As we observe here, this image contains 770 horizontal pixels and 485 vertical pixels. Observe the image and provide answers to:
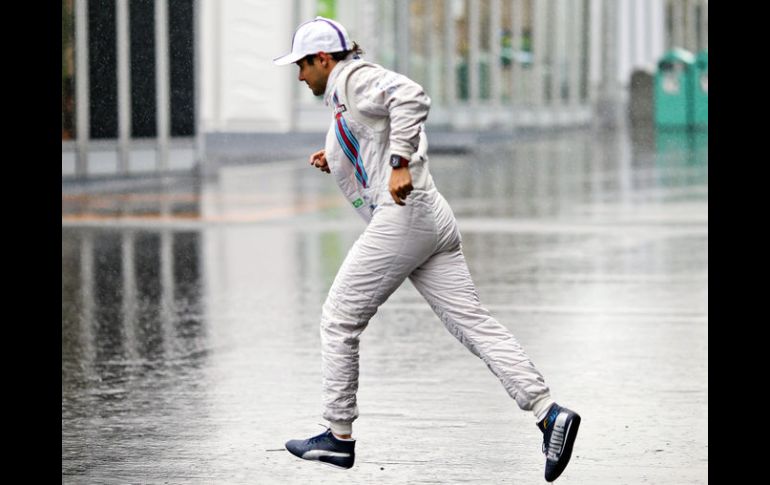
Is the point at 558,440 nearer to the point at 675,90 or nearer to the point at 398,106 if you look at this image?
the point at 398,106

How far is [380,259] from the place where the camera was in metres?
5.96

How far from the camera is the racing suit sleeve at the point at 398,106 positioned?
5.64 m

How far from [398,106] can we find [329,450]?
1256mm

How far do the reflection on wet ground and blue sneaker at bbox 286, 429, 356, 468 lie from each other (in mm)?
56

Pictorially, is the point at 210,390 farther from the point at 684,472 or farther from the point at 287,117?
the point at 287,117

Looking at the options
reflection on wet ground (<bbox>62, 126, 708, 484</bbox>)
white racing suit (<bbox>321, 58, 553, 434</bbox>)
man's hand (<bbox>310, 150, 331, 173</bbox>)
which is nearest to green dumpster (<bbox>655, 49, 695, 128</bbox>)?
reflection on wet ground (<bbox>62, 126, 708, 484</bbox>)

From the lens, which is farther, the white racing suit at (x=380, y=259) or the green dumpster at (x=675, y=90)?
the green dumpster at (x=675, y=90)

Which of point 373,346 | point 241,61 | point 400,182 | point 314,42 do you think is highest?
point 241,61

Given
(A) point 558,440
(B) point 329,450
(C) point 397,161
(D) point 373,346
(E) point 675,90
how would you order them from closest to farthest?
(C) point 397,161 → (A) point 558,440 → (B) point 329,450 → (D) point 373,346 → (E) point 675,90

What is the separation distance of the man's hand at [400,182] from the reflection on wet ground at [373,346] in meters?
1.00

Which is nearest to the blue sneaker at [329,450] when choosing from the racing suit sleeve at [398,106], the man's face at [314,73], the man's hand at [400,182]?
the man's hand at [400,182]

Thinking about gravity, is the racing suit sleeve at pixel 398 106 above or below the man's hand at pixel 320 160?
above

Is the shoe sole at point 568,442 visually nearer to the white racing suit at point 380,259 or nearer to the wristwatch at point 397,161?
the white racing suit at point 380,259

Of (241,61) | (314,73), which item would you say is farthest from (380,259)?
(241,61)
